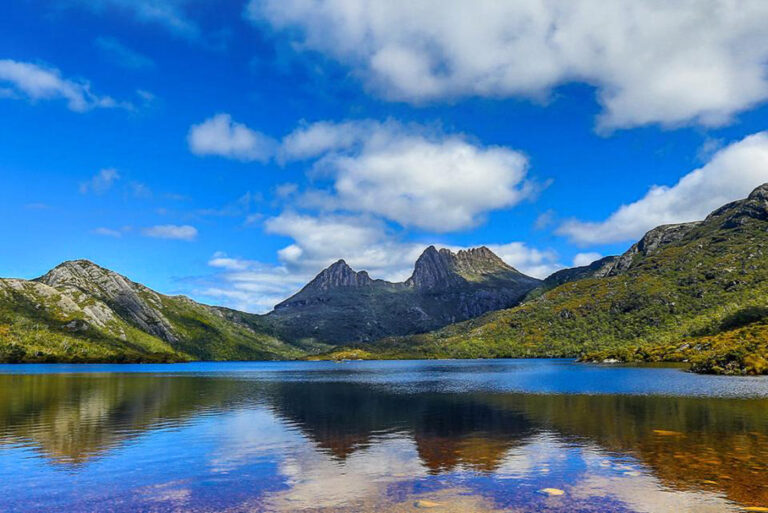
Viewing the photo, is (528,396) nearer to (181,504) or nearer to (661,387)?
(661,387)

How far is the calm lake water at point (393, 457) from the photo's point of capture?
1407 inches

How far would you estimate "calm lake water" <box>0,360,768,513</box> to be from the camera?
35.8m

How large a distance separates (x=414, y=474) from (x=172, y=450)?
2958cm

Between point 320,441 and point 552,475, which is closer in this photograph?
point 552,475

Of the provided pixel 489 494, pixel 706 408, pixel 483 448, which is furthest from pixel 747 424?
pixel 489 494

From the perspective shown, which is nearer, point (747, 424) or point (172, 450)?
point (172, 450)

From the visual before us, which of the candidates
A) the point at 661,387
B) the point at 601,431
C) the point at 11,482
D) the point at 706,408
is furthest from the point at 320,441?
the point at 661,387

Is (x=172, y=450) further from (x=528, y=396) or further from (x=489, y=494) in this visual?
(x=528, y=396)

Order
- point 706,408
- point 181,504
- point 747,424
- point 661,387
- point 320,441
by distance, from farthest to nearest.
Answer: point 661,387 → point 706,408 → point 747,424 → point 320,441 → point 181,504

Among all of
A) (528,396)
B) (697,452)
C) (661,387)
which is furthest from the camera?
(661,387)

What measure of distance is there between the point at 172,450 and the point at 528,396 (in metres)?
83.0

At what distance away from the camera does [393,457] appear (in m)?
50.7

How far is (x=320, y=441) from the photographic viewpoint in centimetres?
6153

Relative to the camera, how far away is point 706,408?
82.6m
